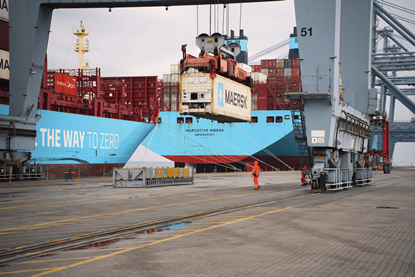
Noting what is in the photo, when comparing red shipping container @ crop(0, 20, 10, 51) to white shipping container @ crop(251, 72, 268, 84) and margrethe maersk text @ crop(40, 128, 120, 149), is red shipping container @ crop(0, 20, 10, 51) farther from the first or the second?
white shipping container @ crop(251, 72, 268, 84)

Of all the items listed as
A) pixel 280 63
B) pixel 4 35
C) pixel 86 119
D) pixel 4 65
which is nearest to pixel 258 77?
pixel 280 63

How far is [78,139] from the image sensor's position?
37.0m

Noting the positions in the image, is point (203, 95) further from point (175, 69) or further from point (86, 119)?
point (175, 69)

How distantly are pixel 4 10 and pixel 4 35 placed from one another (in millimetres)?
1871

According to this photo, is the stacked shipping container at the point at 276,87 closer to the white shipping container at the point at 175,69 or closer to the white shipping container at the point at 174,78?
the white shipping container at the point at 174,78

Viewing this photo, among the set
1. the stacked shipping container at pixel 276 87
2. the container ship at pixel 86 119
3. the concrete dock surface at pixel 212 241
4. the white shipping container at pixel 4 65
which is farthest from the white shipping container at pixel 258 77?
the concrete dock surface at pixel 212 241

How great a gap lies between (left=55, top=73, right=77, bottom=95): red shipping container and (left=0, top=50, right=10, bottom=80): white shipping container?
7.74 m

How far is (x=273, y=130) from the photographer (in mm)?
50875

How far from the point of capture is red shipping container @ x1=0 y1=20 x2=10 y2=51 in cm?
2996

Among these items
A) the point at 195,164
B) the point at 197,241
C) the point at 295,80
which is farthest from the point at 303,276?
the point at 195,164

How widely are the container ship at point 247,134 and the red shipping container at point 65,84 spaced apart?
659 inches

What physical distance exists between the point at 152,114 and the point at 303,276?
146 ft

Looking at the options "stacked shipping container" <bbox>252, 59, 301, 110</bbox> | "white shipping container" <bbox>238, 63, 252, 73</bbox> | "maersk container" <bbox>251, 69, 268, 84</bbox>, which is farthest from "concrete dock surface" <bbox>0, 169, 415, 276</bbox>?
"maersk container" <bbox>251, 69, 268, 84</bbox>

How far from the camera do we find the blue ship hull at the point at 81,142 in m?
34.2
